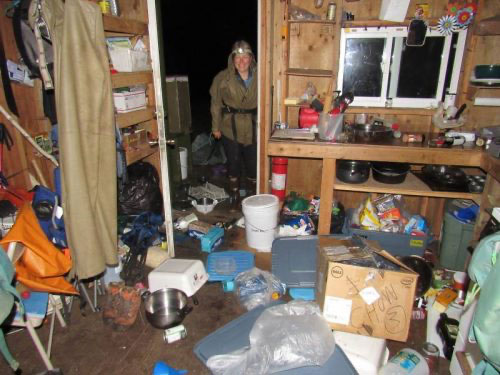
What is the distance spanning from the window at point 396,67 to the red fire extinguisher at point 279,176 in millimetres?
794

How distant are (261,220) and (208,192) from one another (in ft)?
4.23

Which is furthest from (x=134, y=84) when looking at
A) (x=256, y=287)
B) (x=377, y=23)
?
(x=377, y=23)

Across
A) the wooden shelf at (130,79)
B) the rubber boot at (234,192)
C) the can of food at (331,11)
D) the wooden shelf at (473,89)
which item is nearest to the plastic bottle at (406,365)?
the wooden shelf at (473,89)

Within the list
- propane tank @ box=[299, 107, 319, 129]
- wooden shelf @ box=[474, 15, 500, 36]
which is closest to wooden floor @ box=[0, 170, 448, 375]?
propane tank @ box=[299, 107, 319, 129]

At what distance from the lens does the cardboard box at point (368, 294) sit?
70.7 inches

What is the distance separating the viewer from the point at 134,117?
90.5 inches

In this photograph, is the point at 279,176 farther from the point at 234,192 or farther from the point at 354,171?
the point at 234,192

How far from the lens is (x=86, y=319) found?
2.09m

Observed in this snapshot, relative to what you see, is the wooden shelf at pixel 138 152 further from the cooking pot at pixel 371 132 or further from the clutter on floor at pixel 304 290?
the cooking pot at pixel 371 132

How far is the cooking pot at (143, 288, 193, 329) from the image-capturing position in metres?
1.99

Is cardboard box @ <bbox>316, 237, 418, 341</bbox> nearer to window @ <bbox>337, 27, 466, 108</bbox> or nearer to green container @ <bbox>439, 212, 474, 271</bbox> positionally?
green container @ <bbox>439, 212, 474, 271</bbox>

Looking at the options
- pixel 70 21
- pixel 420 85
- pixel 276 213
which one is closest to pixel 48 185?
pixel 70 21

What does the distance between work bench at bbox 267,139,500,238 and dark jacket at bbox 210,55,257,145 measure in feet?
3.33

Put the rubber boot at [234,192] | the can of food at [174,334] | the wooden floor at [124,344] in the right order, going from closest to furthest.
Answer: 1. the wooden floor at [124,344]
2. the can of food at [174,334]
3. the rubber boot at [234,192]
